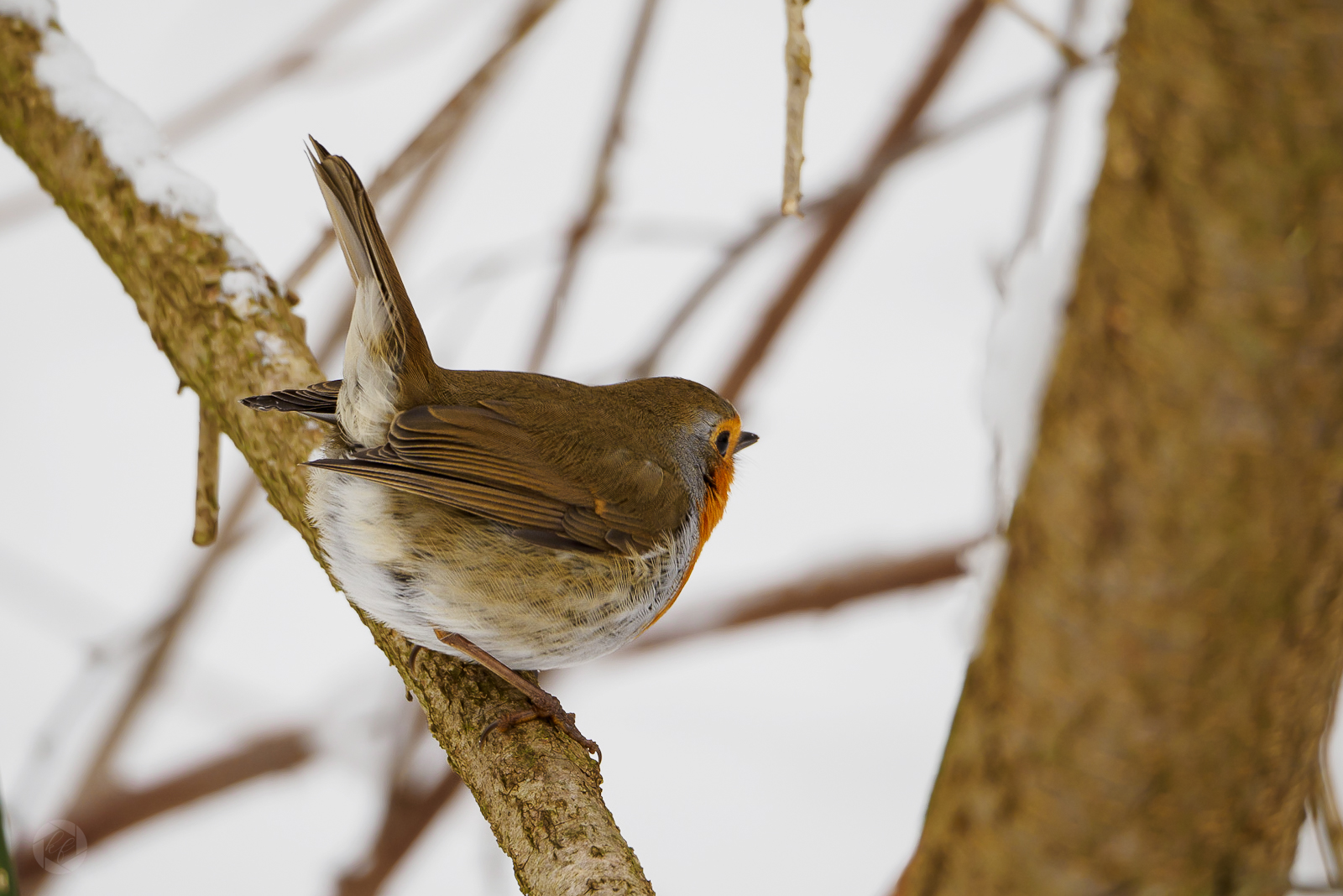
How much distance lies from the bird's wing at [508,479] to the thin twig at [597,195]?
826mm

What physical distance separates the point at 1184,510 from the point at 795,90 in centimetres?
Answer: 73

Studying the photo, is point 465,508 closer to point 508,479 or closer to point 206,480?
point 508,479

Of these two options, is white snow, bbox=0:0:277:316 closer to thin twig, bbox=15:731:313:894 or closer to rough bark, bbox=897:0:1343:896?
thin twig, bbox=15:731:313:894

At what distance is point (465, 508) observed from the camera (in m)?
1.91

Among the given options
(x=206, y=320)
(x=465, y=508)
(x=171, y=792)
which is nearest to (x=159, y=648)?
(x=171, y=792)

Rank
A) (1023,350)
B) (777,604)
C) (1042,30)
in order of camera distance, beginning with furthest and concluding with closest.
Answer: (777,604) → (1042,30) → (1023,350)

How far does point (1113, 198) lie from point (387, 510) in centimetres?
155

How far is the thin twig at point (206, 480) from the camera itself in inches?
82.6

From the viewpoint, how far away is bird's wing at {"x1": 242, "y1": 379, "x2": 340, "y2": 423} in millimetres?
1786

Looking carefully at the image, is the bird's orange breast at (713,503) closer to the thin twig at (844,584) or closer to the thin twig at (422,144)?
the thin twig at (844,584)

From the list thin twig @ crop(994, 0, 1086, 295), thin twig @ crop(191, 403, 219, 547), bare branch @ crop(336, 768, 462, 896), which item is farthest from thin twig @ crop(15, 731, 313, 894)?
thin twig @ crop(994, 0, 1086, 295)

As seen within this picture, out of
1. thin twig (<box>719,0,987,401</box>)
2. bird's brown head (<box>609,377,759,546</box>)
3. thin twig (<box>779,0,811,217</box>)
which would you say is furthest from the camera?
thin twig (<box>719,0,987,401</box>)

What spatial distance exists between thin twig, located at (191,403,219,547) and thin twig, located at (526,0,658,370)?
0.95 meters

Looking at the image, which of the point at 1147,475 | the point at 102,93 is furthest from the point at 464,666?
the point at 1147,475
